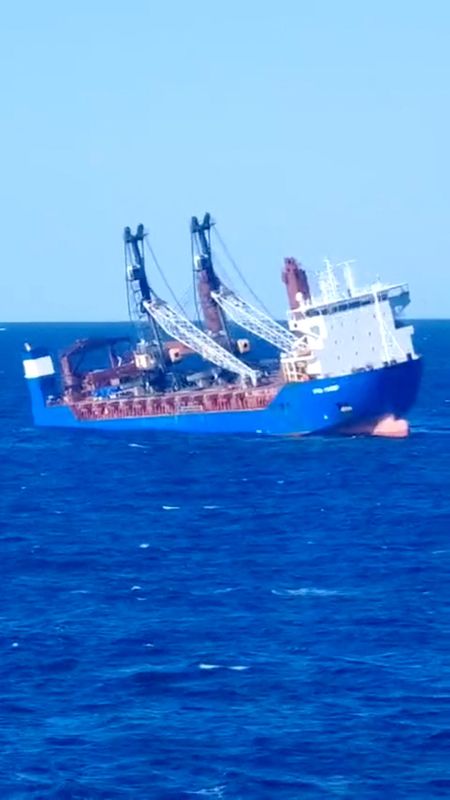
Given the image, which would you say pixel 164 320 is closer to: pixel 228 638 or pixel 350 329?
pixel 350 329

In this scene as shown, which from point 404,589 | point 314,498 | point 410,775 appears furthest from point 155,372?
point 410,775

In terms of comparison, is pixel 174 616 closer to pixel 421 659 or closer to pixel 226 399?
pixel 421 659

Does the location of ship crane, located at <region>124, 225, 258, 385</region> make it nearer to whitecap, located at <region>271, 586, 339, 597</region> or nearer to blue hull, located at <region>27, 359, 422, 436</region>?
blue hull, located at <region>27, 359, 422, 436</region>

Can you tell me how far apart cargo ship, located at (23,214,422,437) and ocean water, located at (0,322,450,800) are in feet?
39.1

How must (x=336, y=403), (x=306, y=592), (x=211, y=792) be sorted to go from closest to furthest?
(x=211, y=792)
(x=306, y=592)
(x=336, y=403)

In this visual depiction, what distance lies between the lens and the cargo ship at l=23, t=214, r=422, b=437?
87375mm

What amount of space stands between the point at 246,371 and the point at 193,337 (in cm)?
847

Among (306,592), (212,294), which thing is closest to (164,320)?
(212,294)

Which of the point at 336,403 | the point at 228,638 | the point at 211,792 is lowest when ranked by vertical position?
the point at 211,792

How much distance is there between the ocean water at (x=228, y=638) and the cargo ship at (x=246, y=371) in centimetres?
1193

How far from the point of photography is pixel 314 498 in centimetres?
6781

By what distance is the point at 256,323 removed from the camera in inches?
3957

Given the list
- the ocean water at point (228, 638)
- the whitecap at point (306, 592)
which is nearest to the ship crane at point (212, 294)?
the ocean water at point (228, 638)

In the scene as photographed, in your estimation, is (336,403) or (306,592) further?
(336,403)
